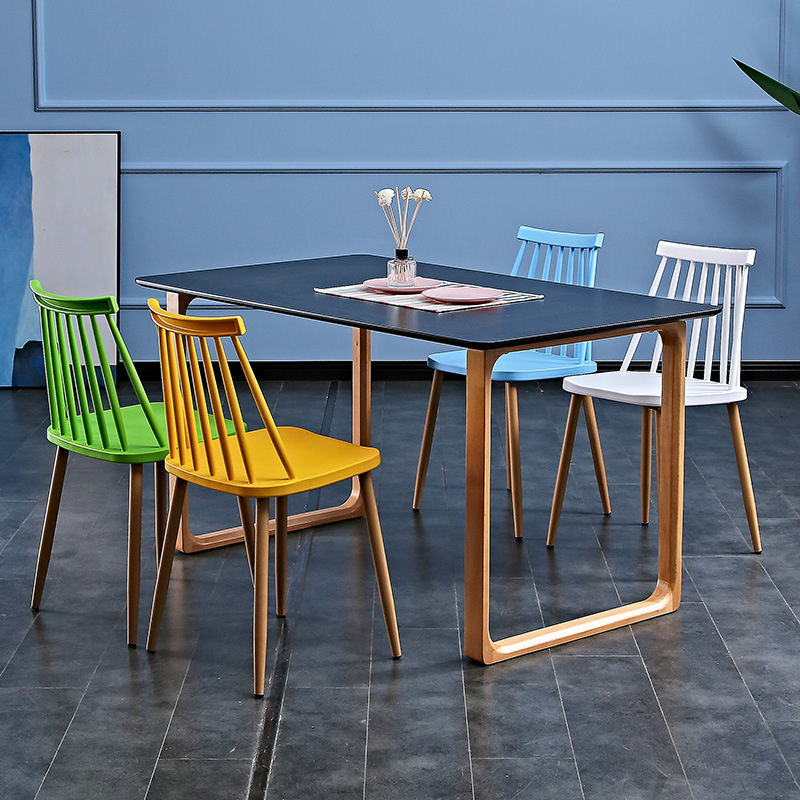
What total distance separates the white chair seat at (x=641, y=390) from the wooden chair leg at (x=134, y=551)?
1.20 meters

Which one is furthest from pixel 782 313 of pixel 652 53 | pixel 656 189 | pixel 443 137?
pixel 443 137

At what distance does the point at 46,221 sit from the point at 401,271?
2.73 m

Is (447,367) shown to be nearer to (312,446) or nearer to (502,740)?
(312,446)

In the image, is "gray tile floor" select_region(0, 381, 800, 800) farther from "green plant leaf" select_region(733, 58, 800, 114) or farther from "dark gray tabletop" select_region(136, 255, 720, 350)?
"green plant leaf" select_region(733, 58, 800, 114)

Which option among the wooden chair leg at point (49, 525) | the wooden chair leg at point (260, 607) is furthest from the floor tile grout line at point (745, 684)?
the wooden chair leg at point (49, 525)

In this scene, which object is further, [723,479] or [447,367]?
[723,479]

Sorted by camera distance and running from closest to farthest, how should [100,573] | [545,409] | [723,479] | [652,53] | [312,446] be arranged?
[312,446], [100,573], [723,479], [545,409], [652,53]

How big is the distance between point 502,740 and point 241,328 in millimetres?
924

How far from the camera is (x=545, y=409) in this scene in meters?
4.97

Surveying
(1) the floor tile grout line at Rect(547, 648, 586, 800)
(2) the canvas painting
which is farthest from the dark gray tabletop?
(2) the canvas painting

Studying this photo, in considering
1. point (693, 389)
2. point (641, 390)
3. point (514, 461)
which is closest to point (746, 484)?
point (693, 389)

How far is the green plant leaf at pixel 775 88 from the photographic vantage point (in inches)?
199

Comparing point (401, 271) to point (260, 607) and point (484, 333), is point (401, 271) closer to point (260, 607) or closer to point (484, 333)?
point (484, 333)

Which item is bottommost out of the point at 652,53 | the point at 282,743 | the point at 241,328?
the point at 282,743
